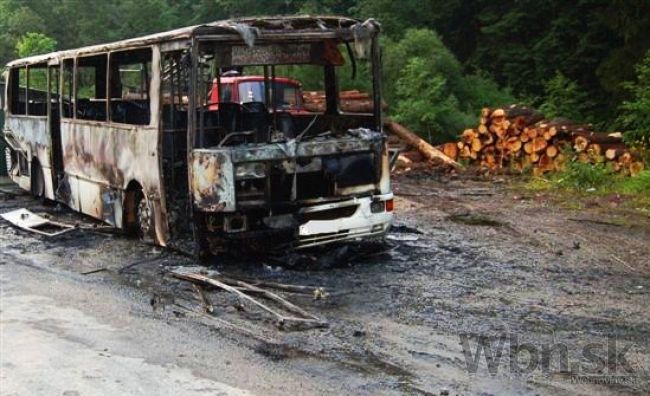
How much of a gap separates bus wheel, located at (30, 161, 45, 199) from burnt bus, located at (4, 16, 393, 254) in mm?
3006

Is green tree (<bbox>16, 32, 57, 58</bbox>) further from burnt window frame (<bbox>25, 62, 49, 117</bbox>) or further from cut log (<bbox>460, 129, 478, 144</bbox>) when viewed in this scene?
cut log (<bbox>460, 129, 478, 144</bbox>)

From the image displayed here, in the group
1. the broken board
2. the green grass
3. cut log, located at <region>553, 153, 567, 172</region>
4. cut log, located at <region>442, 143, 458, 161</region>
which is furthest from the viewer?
cut log, located at <region>442, 143, 458, 161</region>

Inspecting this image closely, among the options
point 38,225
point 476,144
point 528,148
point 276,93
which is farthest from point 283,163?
point 476,144

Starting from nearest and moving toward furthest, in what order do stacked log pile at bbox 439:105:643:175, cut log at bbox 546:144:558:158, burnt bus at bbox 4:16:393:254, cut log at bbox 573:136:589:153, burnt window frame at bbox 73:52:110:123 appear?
1. burnt bus at bbox 4:16:393:254
2. burnt window frame at bbox 73:52:110:123
3. stacked log pile at bbox 439:105:643:175
4. cut log at bbox 573:136:589:153
5. cut log at bbox 546:144:558:158

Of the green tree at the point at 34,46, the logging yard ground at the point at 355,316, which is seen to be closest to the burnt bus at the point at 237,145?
the logging yard ground at the point at 355,316

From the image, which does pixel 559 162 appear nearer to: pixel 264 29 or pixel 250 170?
pixel 264 29

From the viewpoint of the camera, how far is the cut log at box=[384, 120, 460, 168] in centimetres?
1911

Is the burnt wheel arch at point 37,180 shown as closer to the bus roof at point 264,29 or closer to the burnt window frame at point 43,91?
the burnt window frame at point 43,91

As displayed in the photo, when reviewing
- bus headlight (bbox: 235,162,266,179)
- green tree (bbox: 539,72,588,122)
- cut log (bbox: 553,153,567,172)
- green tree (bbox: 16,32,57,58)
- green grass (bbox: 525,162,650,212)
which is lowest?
green grass (bbox: 525,162,650,212)

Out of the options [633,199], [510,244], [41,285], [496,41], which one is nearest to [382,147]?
[510,244]

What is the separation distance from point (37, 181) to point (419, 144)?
9.13 meters

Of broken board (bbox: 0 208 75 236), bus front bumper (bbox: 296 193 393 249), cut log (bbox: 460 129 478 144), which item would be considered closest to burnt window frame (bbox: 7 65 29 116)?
broken board (bbox: 0 208 75 236)

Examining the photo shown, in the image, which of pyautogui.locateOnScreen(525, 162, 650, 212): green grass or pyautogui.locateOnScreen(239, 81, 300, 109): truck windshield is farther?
pyautogui.locateOnScreen(525, 162, 650, 212): green grass

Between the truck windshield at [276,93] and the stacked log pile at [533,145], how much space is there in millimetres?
5997
